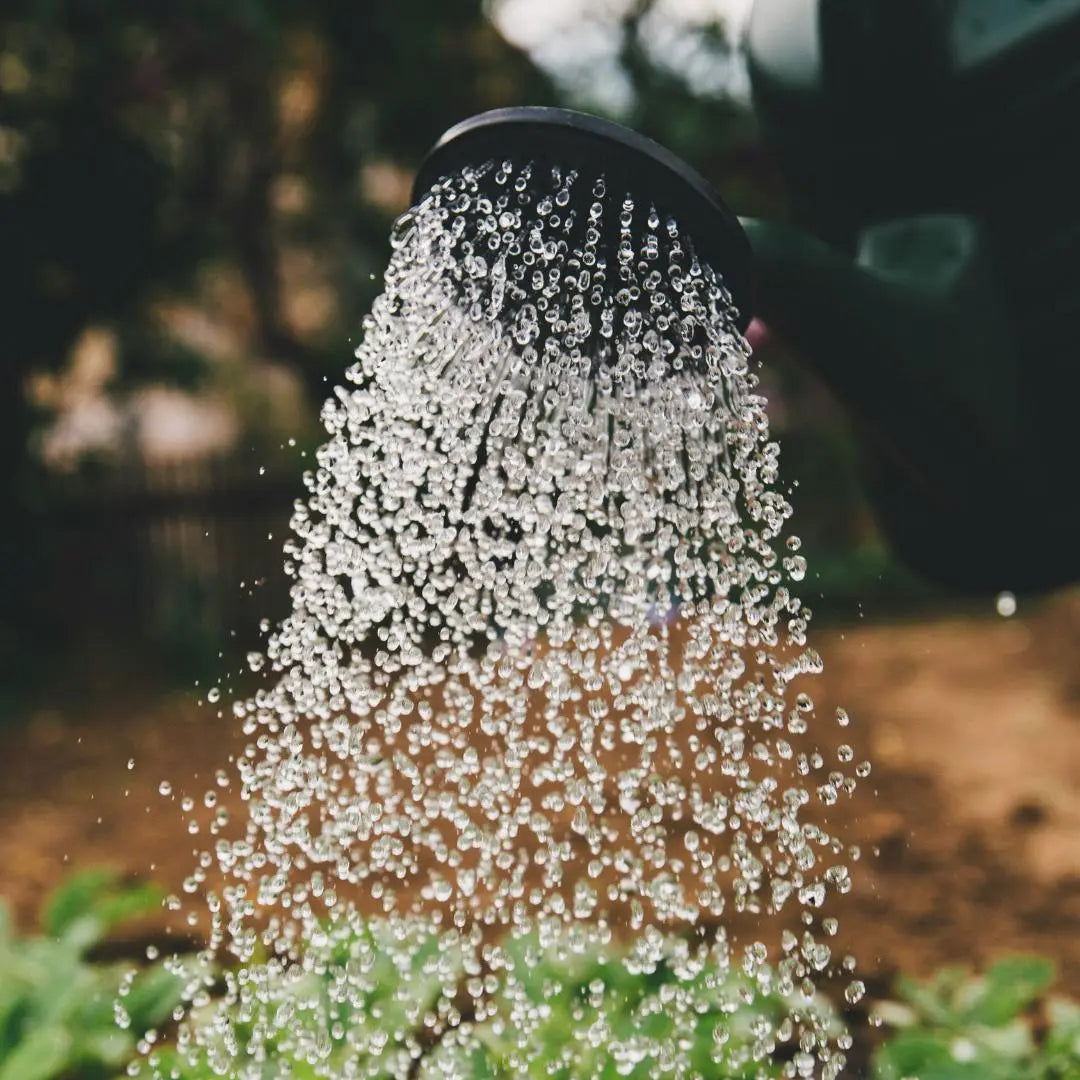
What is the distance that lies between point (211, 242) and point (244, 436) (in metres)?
2.14

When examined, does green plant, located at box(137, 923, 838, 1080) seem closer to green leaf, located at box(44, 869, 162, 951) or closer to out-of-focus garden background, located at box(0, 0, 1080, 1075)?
green leaf, located at box(44, 869, 162, 951)

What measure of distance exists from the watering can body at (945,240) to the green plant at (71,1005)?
1.67 meters

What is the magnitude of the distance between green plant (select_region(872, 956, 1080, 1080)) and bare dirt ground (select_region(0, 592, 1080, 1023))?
1.94 feet

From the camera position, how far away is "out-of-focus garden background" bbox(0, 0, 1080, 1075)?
14.2ft

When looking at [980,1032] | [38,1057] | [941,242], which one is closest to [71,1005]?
[38,1057]

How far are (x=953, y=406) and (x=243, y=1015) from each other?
5.71ft

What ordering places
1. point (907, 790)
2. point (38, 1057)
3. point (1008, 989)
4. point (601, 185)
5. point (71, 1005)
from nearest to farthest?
point (601, 185)
point (38, 1057)
point (71, 1005)
point (1008, 989)
point (907, 790)

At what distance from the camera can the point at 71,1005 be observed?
2.14 meters

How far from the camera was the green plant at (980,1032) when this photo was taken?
199 cm

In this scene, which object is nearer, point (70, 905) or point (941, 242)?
point (941, 242)

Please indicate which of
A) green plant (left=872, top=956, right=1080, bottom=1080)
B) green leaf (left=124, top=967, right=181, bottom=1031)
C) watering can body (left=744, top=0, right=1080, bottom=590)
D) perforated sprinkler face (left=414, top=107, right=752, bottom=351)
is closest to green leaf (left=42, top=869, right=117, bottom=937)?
green leaf (left=124, top=967, right=181, bottom=1031)

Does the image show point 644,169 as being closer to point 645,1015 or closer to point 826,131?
point 826,131

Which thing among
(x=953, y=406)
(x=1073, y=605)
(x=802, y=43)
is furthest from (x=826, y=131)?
(x=1073, y=605)

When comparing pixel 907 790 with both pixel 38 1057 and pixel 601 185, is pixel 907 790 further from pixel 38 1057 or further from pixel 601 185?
pixel 601 185
